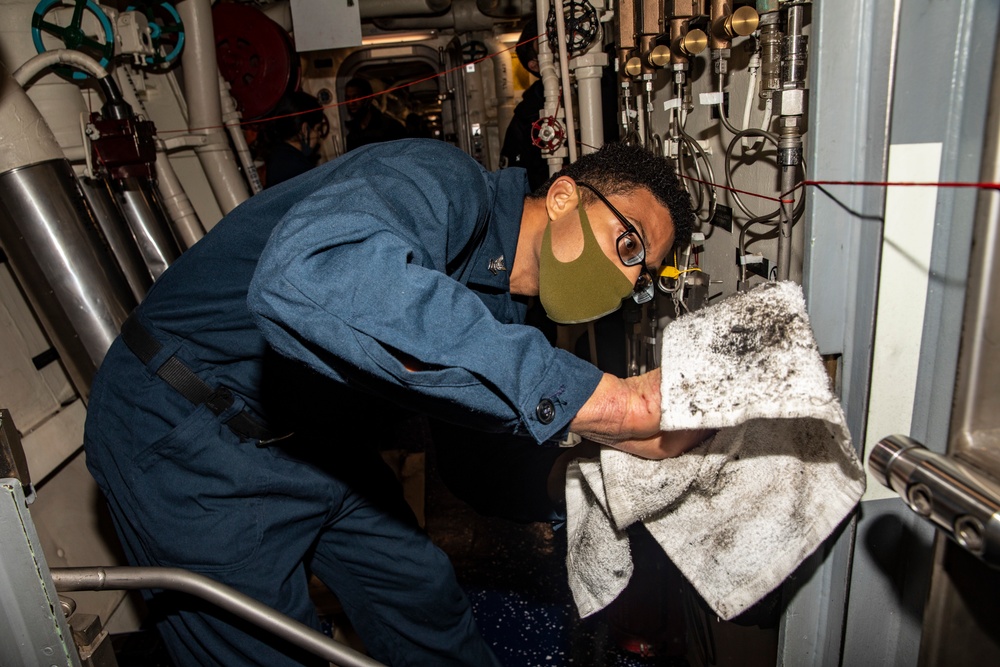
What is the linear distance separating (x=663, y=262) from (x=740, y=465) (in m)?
0.80

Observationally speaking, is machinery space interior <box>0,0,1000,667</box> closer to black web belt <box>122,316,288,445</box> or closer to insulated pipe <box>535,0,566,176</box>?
insulated pipe <box>535,0,566,176</box>

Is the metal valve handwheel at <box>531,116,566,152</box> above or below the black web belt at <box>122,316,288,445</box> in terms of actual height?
above

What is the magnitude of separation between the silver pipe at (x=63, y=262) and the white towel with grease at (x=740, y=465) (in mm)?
1798

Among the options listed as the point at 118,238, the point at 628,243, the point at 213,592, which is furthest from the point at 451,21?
the point at 213,592

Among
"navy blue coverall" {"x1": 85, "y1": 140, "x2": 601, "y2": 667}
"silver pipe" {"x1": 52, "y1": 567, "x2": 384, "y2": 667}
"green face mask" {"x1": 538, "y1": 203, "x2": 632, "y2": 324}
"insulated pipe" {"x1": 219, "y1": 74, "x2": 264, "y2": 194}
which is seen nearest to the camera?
"navy blue coverall" {"x1": 85, "y1": 140, "x2": 601, "y2": 667}

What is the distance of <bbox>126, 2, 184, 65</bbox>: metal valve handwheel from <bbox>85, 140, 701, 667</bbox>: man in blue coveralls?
93.1 inches

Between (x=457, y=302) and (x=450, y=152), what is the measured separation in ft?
1.55

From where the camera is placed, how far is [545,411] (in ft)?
2.57

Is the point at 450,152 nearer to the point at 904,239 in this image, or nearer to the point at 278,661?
the point at 904,239

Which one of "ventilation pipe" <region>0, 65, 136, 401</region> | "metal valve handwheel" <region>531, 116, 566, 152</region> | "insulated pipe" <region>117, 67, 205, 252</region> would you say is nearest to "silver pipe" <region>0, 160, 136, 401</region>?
"ventilation pipe" <region>0, 65, 136, 401</region>

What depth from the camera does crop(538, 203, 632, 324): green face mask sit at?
1.25m

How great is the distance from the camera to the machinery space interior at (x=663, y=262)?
65cm

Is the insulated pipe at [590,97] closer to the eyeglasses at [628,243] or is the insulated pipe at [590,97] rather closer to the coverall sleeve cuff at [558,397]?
the eyeglasses at [628,243]

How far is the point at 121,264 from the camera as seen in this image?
2244 mm
